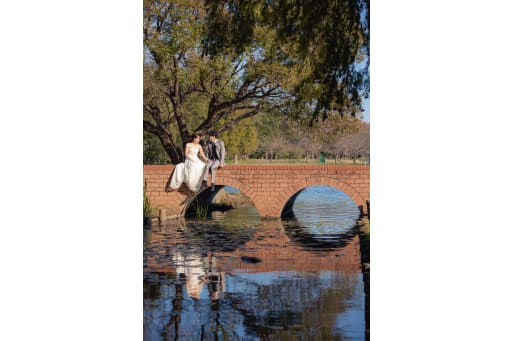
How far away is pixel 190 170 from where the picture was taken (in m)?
9.05

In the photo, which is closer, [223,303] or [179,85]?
[223,303]

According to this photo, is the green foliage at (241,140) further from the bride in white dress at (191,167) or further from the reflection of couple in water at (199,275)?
the reflection of couple in water at (199,275)

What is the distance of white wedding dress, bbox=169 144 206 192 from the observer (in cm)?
904

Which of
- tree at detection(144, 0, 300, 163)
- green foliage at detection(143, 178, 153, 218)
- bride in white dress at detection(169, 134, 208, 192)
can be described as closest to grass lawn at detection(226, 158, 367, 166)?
bride in white dress at detection(169, 134, 208, 192)

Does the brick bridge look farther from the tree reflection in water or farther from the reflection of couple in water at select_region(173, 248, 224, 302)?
the reflection of couple in water at select_region(173, 248, 224, 302)

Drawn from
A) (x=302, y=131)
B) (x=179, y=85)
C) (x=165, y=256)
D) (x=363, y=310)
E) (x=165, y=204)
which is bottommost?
(x=363, y=310)

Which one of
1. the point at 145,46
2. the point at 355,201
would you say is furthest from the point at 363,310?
the point at 145,46

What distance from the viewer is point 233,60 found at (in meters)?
9.00

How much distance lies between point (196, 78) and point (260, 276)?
2.52 m

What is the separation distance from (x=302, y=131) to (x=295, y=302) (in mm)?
2020

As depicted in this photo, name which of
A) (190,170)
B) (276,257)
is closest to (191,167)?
(190,170)

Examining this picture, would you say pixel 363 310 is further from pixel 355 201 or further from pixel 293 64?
pixel 293 64

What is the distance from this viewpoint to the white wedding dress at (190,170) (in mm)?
9039

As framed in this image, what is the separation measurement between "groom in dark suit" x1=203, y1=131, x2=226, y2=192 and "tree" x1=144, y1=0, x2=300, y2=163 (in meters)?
0.13
